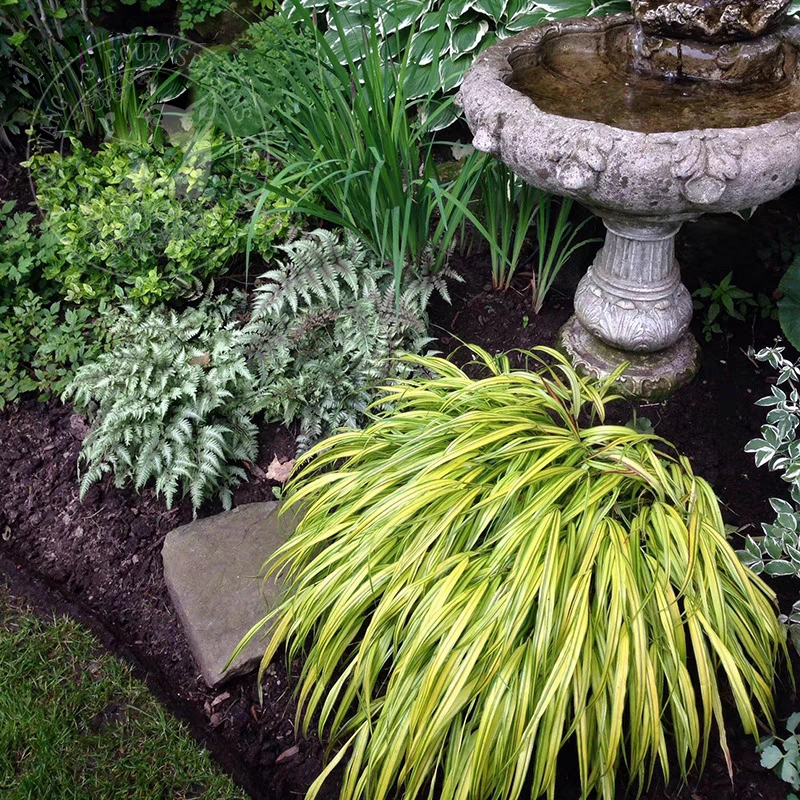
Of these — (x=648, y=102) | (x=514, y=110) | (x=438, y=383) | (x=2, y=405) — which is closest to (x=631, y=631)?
(x=438, y=383)

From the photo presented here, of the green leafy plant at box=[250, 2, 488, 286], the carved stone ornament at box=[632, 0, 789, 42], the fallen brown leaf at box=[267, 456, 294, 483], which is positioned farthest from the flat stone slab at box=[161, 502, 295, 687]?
the carved stone ornament at box=[632, 0, 789, 42]

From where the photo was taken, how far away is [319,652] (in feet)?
5.52

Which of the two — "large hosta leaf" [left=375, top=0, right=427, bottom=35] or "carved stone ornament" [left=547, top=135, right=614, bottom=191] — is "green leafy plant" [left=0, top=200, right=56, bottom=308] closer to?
"large hosta leaf" [left=375, top=0, right=427, bottom=35]

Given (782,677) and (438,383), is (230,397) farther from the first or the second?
(782,677)

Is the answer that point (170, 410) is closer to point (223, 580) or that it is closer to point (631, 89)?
point (223, 580)

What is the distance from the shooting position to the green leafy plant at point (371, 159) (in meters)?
2.34

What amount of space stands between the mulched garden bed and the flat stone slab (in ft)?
0.32

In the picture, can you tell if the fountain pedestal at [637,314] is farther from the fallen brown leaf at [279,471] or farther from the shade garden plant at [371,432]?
the fallen brown leaf at [279,471]

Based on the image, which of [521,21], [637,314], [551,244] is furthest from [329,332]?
[521,21]

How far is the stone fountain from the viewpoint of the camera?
1.76 meters

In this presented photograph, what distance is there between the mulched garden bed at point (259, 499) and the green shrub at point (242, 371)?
0.50ft

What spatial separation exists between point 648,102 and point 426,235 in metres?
0.87

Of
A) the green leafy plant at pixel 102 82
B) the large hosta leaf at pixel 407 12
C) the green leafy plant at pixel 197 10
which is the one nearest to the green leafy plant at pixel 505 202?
the large hosta leaf at pixel 407 12

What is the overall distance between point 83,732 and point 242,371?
3.88ft
